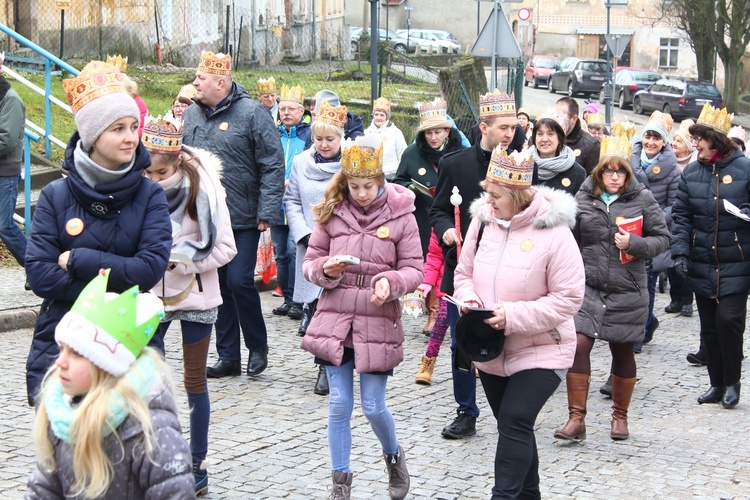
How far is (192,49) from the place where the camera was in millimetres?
25594

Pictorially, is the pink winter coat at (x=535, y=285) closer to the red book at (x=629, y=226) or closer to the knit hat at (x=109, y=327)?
the red book at (x=629, y=226)

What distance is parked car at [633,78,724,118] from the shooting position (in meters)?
39.8

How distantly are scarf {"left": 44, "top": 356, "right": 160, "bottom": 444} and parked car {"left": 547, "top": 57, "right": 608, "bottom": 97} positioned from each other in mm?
44644

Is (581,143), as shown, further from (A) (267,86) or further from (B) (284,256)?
(A) (267,86)

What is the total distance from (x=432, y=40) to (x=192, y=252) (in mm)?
57094

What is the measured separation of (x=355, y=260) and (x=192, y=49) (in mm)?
20715

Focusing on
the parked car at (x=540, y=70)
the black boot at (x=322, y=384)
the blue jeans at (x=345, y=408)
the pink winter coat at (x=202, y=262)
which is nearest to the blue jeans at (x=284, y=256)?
the black boot at (x=322, y=384)

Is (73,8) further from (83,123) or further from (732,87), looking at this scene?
(732,87)

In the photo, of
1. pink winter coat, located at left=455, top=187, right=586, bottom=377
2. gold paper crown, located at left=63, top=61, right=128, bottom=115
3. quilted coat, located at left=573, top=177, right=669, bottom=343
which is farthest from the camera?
quilted coat, located at left=573, top=177, right=669, bottom=343

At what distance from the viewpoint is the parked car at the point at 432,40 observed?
60812 millimetres

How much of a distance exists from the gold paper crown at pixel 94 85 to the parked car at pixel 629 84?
41.3 m

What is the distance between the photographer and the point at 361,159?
19.1 feet

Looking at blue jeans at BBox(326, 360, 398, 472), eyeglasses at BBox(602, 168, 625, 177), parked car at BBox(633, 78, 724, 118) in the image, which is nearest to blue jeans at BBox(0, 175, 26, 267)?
blue jeans at BBox(326, 360, 398, 472)

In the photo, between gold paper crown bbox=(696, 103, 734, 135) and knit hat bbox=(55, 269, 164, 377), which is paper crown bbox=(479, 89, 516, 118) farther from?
knit hat bbox=(55, 269, 164, 377)
